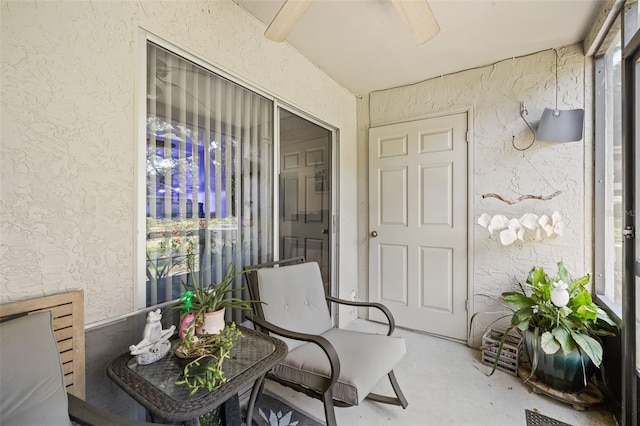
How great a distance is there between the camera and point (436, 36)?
2041 mm

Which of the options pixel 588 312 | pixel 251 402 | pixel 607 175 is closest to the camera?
pixel 251 402

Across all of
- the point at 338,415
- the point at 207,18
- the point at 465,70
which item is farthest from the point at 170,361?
the point at 465,70

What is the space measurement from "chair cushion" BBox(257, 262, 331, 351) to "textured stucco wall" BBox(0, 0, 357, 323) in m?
0.71

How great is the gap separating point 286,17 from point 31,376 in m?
1.72

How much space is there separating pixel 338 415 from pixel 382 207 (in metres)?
1.88

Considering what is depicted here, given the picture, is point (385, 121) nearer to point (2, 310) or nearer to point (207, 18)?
point (207, 18)

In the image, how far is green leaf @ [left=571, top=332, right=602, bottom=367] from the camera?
61.9 inches

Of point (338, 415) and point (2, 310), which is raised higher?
point (2, 310)

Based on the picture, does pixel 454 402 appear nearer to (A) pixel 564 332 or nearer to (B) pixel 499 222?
(A) pixel 564 332

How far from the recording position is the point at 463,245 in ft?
8.30

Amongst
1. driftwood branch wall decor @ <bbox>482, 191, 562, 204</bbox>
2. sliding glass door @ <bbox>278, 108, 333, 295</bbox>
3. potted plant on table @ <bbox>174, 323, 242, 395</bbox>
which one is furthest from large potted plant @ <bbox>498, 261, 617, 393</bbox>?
potted plant on table @ <bbox>174, 323, 242, 395</bbox>

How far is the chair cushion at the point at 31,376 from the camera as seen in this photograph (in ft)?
2.41

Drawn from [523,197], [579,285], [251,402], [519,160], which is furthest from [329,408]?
[519,160]

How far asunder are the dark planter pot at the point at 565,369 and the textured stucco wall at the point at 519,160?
64cm
